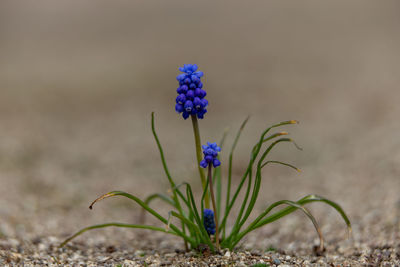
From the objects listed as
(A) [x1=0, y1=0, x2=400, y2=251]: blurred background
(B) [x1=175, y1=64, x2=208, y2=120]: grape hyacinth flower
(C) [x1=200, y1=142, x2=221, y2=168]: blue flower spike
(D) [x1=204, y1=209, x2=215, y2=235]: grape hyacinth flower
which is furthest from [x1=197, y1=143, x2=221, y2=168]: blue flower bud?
(A) [x1=0, y1=0, x2=400, y2=251]: blurred background

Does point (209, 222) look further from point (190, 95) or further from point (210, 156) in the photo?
point (190, 95)

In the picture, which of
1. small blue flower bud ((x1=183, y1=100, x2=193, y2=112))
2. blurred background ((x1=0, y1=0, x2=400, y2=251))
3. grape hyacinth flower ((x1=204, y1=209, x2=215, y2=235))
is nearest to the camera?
small blue flower bud ((x1=183, y1=100, x2=193, y2=112))

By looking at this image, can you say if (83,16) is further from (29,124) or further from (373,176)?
(373,176)

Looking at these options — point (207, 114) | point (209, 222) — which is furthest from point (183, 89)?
point (207, 114)

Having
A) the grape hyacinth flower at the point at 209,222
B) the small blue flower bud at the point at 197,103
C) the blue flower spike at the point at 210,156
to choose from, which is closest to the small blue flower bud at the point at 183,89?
the small blue flower bud at the point at 197,103

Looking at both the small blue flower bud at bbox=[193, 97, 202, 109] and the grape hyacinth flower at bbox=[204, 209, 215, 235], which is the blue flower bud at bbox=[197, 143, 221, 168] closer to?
the small blue flower bud at bbox=[193, 97, 202, 109]

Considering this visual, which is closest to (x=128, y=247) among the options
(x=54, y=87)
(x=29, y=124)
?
(x=29, y=124)

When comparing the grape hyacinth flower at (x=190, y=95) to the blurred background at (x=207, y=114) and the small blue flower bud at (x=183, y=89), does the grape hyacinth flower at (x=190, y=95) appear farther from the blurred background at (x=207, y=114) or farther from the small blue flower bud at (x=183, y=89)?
the blurred background at (x=207, y=114)
